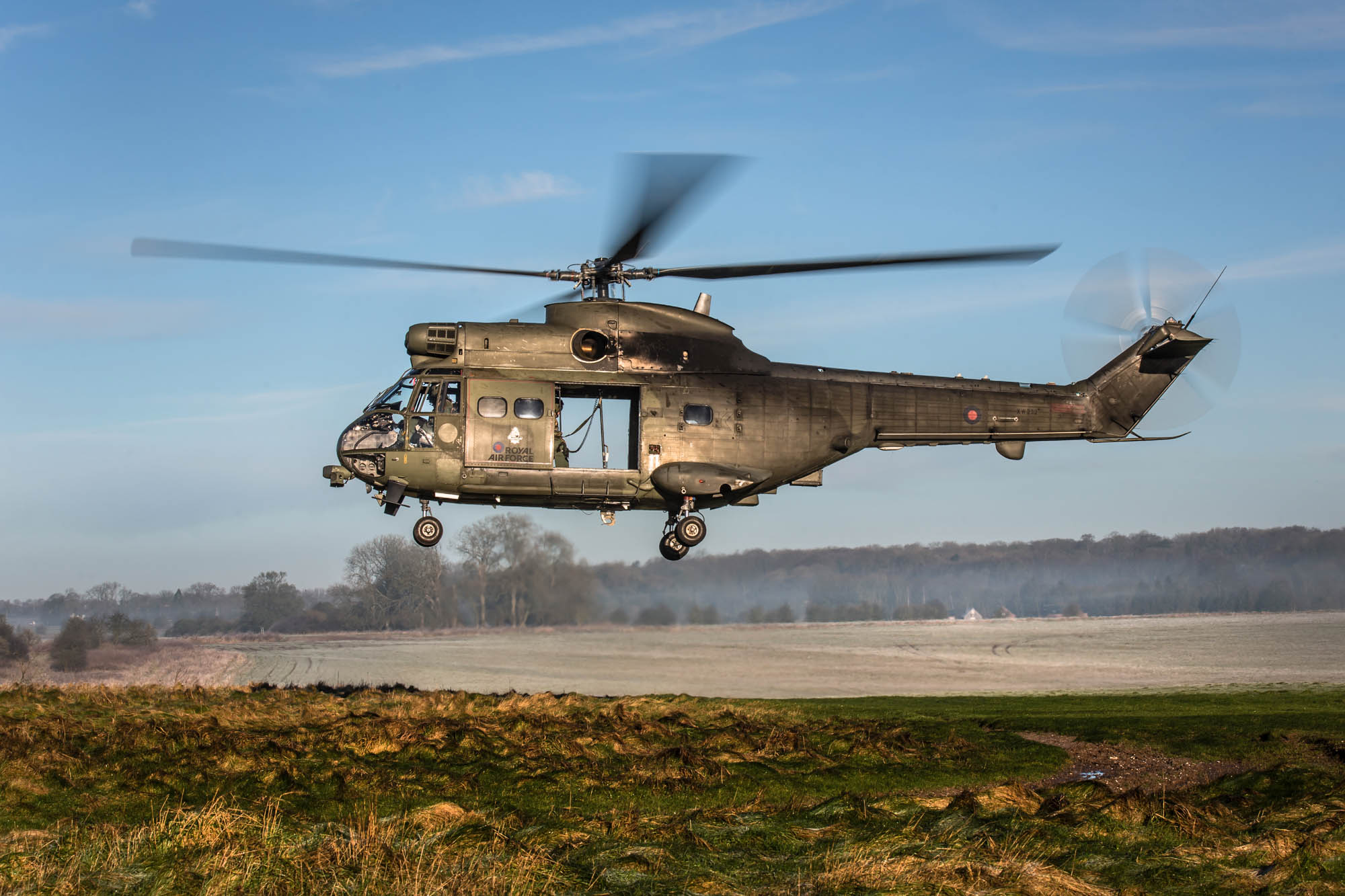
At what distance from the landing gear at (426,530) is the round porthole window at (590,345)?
3.93 metres

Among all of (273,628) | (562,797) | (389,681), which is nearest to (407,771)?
(562,797)

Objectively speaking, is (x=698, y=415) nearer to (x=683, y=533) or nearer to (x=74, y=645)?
(x=683, y=533)

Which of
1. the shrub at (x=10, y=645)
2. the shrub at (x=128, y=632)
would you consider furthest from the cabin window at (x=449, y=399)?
the shrub at (x=128, y=632)

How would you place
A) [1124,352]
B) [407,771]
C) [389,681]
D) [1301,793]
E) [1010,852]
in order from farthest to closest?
1. [389,681]
2. [1124,352]
3. [407,771]
4. [1301,793]
5. [1010,852]

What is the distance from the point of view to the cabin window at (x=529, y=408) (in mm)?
→ 20297

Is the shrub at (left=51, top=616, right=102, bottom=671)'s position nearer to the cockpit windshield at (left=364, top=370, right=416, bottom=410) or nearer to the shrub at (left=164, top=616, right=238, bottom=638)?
the shrub at (left=164, top=616, right=238, bottom=638)

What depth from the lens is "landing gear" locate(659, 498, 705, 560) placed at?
2077 cm

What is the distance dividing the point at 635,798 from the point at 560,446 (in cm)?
676

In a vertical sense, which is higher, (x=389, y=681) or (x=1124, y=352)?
(x=1124, y=352)

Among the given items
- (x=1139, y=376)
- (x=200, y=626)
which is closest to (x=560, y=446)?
(x=1139, y=376)

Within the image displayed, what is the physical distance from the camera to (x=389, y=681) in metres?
48.3

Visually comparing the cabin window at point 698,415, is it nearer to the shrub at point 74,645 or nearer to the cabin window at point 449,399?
the cabin window at point 449,399

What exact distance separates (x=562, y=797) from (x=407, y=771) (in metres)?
2.61

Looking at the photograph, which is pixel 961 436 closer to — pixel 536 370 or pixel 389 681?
pixel 536 370
